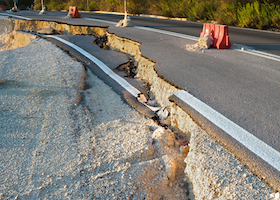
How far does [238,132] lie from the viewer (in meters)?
2.59

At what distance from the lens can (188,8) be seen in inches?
620

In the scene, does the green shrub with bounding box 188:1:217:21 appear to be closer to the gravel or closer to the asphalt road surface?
the asphalt road surface

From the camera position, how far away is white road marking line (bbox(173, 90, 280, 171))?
2.20m

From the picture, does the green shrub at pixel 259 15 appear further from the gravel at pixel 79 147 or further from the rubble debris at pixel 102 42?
the gravel at pixel 79 147

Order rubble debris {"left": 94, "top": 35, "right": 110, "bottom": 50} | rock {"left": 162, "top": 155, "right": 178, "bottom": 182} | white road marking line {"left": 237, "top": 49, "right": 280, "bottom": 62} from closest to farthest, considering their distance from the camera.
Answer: rock {"left": 162, "top": 155, "right": 178, "bottom": 182}
white road marking line {"left": 237, "top": 49, "right": 280, "bottom": 62}
rubble debris {"left": 94, "top": 35, "right": 110, "bottom": 50}

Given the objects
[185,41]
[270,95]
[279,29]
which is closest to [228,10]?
[279,29]

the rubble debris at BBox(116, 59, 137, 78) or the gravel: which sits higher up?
the rubble debris at BBox(116, 59, 137, 78)

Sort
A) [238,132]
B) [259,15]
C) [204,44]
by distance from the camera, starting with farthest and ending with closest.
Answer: [259,15] < [204,44] < [238,132]

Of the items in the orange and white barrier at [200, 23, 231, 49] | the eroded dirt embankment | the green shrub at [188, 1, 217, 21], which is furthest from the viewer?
the green shrub at [188, 1, 217, 21]

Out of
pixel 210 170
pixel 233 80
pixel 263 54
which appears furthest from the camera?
pixel 263 54

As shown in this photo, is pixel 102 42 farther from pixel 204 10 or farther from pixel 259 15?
pixel 204 10

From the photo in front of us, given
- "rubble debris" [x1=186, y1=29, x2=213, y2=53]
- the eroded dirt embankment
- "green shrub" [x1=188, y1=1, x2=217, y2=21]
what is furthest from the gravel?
"green shrub" [x1=188, y1=1, x2=217, y2=21]

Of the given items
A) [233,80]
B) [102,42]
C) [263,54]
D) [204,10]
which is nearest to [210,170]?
[233,80]

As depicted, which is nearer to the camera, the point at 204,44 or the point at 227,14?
the point at 204,44
